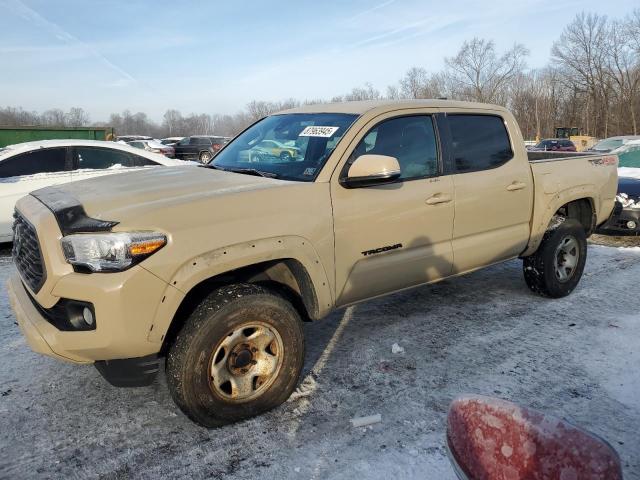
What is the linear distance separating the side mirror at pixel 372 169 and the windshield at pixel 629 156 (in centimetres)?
947

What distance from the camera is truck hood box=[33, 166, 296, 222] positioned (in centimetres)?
276

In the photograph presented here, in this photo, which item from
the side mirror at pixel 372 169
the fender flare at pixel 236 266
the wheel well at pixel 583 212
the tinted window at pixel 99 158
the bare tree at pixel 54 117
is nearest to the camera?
the fender flare at pixel 236 266

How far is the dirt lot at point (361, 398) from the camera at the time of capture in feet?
8.86

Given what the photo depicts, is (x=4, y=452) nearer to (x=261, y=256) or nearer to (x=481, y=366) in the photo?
(x=261, y=256)

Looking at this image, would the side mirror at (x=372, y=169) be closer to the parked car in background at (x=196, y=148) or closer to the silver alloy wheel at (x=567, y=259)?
the silver alloy wheel at (x=567, y=259)

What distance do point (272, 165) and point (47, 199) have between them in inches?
58.6

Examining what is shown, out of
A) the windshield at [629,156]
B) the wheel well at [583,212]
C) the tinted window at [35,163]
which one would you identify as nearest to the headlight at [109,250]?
the wheel well at [583,212]

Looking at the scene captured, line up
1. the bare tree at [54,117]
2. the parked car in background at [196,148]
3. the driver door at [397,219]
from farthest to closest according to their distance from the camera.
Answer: the bare tree at [54,117], the parked car in background at [196,148], the driver door at [397,219]

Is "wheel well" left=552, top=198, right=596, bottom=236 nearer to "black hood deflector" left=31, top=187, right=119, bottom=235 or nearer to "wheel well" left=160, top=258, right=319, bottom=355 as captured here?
"wheel well" left=160, top=258, right=319, bottom=355

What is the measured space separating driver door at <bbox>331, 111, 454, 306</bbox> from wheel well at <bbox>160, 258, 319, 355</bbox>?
0.25 meters

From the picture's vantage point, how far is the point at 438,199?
3859 millimetres

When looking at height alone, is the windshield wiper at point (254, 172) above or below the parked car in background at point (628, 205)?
above

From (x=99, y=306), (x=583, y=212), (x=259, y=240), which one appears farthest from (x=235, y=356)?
(x=583, y=212)

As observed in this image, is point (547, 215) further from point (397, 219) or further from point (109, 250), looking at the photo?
point (109, 250)
